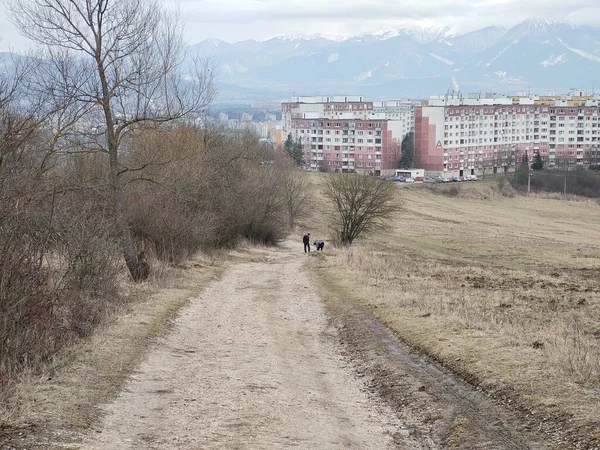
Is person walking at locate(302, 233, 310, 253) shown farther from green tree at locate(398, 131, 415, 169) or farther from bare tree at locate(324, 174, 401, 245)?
green tree at locate(398, 131, 415, 169)

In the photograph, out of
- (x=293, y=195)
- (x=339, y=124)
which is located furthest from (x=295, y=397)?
(x=339, y=124)

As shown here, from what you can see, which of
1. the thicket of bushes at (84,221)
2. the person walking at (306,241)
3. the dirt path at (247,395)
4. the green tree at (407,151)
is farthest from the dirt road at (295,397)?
the green tree at (407,151)

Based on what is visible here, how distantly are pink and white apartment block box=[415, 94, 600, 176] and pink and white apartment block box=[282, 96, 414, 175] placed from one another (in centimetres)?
462

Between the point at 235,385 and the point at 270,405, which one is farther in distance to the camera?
the point at 235,385

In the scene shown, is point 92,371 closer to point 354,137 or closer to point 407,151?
point 407,151

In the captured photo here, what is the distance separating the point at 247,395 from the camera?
10.3m

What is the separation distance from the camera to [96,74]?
20.0 metres

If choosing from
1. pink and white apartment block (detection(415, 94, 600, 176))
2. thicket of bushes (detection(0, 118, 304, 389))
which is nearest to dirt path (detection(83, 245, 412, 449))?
thicket of bushes (detection(0, 118, 304, 389))

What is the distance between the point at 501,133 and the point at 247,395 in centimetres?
14612

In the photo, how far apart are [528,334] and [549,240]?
53217mm

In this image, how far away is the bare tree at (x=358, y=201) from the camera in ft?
145

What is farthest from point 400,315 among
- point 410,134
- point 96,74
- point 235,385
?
point 410,134

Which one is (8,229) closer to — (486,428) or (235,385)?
(235,385)

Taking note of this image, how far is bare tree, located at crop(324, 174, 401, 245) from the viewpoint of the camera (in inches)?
1742
